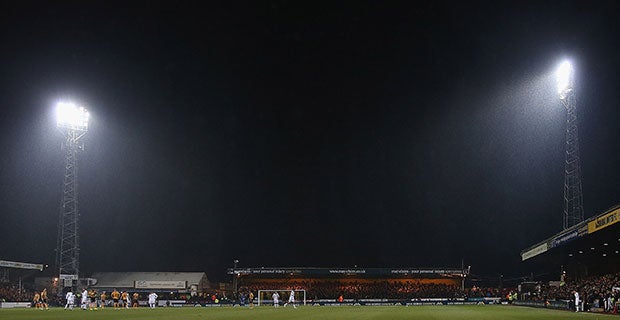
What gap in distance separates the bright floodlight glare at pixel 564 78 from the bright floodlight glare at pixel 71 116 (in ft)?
134

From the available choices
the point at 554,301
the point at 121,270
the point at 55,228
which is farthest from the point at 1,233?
the point at 554,301

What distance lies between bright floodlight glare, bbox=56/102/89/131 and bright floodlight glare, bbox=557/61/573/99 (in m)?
40.7

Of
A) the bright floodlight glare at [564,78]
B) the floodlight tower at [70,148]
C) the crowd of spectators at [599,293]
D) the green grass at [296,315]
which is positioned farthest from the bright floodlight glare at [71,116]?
the crowd of spectators at [599,293]

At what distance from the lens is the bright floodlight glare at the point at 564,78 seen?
42281mm

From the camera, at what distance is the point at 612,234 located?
42719 mm

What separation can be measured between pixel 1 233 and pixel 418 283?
178ft

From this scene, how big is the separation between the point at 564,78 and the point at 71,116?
4137 cm

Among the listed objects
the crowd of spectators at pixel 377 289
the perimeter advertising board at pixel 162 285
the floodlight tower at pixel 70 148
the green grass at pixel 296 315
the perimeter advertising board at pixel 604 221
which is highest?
the floodlight tower at pixel 70 148

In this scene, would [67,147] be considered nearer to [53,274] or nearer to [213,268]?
[53,274]

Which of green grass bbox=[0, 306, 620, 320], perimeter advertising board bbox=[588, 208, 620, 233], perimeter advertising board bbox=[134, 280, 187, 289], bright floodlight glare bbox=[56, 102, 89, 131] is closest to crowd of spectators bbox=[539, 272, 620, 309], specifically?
green grass bbox=[0, 306, 620, 320]

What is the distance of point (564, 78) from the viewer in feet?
141

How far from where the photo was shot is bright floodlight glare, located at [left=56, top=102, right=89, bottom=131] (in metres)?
54.8

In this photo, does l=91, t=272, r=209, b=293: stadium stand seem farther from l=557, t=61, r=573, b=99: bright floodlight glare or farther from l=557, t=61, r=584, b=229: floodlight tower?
l=557, t=61, r=573, b=99: bright floodlight glare

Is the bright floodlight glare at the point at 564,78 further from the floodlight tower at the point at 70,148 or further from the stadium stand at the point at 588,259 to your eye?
the floodlight tower at the point at 70,148
